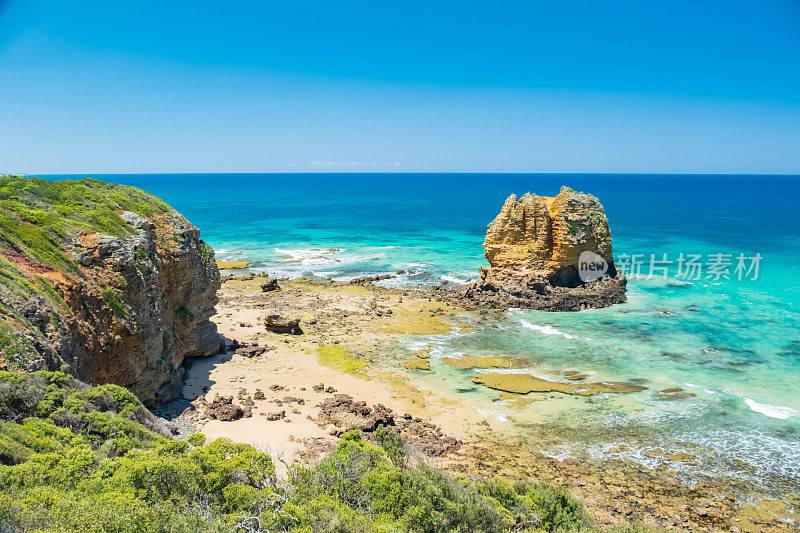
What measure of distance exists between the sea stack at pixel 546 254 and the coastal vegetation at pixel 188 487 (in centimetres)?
2759

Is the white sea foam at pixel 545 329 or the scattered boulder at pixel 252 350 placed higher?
the white sea foam at pixel 545 329

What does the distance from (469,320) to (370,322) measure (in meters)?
7.02

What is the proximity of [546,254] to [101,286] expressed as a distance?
32.2m

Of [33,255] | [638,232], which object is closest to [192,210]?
[638,232]

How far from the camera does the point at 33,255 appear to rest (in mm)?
17891

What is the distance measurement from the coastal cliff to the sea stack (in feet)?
73.0

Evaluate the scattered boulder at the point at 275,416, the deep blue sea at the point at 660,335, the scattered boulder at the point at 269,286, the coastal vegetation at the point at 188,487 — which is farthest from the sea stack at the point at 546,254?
the coastal vegetation at the point at 188,487

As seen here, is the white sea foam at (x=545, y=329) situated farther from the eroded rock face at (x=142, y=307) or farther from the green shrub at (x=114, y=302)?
the green shrub at (x=114, y=302)

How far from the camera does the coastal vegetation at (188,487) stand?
9125 mm

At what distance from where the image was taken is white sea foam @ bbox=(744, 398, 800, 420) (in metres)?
22.0

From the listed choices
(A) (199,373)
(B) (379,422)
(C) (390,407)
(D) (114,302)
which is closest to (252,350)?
(A) (199,373)

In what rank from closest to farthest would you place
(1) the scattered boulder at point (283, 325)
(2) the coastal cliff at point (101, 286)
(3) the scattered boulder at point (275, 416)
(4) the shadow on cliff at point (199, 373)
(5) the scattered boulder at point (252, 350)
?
(2) the coastal cliff at point (101, 286) → (3) the scattered boulder at point (275, 416) → (4) the shadow on cliff at point (199, 373) → (5) the scattered boulder at point (252, 350) → (1) the scattered boulder at point (283, 325)

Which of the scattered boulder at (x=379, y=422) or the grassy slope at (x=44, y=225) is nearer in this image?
the grassy slope at (x=44, y=225)

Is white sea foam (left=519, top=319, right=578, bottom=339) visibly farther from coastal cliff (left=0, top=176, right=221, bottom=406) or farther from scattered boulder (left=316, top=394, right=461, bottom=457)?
coastal cliff (left=0, top=176, right=221, bottom=406)
